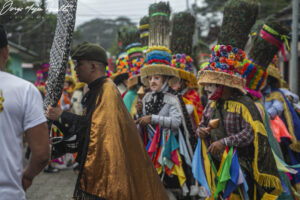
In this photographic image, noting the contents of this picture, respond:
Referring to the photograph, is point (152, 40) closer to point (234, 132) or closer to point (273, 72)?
point (273, 72)

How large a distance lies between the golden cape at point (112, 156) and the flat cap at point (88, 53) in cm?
27

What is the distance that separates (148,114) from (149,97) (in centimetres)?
27

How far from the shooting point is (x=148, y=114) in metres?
4.66

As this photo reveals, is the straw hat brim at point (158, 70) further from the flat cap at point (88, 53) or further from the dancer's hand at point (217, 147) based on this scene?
the flat cap at point (88, 53)

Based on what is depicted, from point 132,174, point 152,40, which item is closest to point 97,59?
point 132,174

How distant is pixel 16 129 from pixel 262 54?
3.80m

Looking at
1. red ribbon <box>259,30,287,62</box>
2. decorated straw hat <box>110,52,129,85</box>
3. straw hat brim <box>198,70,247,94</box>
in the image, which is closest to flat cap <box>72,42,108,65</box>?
straw hat brim <box>198,70,247,94</box>

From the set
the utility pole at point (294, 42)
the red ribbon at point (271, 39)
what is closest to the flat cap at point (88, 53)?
the red ribbon at point (271, 39)

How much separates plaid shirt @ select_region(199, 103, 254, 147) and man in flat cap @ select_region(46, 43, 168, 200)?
3.79 feet

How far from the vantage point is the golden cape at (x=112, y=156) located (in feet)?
7.34

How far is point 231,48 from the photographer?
3643 millimetres

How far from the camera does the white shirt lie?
5.89ft

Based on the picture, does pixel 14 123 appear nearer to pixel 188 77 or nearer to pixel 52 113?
pixel 52 113

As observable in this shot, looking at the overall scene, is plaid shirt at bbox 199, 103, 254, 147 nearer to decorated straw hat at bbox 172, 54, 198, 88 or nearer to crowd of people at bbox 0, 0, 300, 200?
crowd of people at bbox 0, 0, 300, 200
